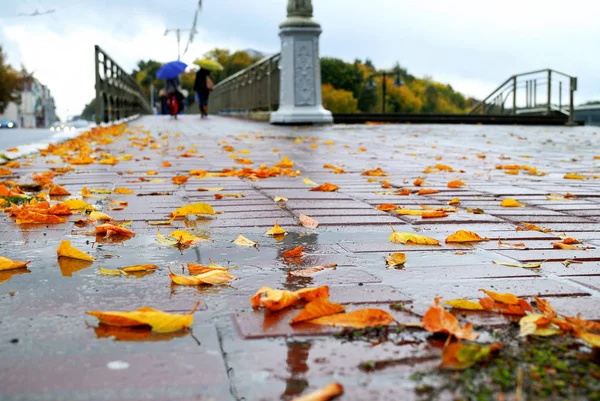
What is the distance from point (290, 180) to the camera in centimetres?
536

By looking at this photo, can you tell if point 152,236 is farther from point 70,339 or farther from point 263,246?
point 70,339

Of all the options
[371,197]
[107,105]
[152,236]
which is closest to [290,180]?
[371,197]

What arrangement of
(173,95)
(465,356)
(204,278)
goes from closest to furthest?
(465,356)
(204,278)
(173,95)

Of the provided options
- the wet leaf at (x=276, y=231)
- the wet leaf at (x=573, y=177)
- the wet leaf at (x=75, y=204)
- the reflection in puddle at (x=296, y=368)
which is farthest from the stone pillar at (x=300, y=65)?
the reflection in puddle at (x=296, y=368)

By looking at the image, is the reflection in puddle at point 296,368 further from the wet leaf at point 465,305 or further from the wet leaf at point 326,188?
the wet leaf at point 326,188

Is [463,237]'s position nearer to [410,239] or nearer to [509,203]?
[410,239]

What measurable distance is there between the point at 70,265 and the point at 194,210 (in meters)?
1.15

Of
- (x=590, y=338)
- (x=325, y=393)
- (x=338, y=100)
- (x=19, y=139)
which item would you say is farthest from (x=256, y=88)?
(x=338, y=100)

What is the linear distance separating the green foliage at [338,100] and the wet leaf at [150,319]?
309 ft

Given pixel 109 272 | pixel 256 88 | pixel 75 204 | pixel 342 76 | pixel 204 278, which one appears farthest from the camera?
pixel 342 76

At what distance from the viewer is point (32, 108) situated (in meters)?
113

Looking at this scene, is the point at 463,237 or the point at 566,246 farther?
the point at 463,237

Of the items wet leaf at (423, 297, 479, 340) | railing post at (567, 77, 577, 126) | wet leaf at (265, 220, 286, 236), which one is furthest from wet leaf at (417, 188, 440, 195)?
railing post at (567, 77, 577, 126)

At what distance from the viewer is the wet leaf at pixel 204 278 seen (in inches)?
83.9
